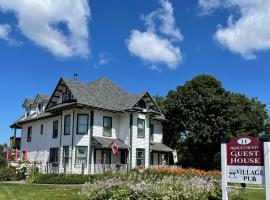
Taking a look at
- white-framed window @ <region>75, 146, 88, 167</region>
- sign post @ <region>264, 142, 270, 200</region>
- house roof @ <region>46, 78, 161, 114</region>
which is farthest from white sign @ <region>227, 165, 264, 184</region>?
white-framed window @ <region>75, 146, 88, 167</region>

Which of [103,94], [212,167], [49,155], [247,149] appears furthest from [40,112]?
[247,149]

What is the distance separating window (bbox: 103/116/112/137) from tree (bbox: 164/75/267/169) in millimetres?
8709

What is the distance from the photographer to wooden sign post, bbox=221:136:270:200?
10.0 m

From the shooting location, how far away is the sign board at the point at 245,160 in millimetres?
10172

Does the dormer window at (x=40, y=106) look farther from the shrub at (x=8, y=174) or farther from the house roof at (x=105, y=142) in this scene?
the house roof at (x=105, y=142)

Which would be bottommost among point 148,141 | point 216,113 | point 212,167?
point 212,167

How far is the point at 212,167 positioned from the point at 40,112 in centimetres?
1994

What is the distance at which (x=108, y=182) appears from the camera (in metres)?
13.8

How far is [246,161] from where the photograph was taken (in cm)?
1044

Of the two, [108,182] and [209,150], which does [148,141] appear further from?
[108,182]

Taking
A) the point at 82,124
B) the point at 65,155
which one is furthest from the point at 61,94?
the point at 65,155

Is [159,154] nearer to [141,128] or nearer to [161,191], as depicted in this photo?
[141,128]

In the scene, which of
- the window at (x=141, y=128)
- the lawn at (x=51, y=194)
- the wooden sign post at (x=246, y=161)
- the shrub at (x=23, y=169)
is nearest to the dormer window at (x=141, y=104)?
the window at (x=141, y=128)

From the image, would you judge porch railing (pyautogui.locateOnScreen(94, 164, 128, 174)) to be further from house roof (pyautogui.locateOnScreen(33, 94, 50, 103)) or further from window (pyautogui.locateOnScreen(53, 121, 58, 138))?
house roof (pyautogui.locateOnScreen(33, 94, 50, 103))
